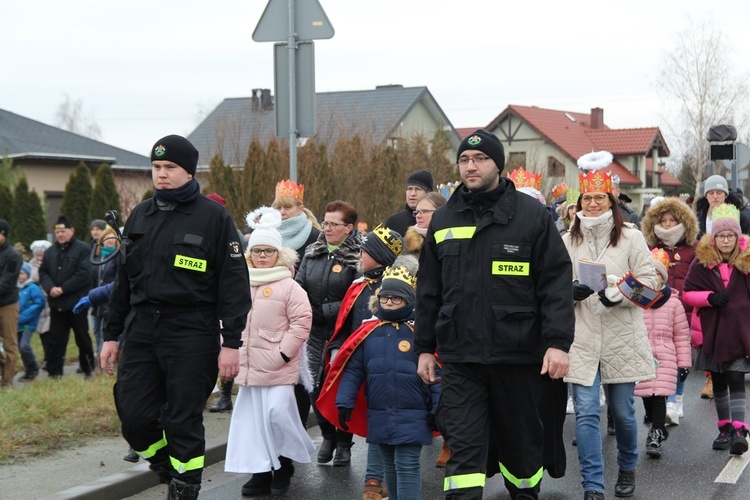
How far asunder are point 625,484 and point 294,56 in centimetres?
502

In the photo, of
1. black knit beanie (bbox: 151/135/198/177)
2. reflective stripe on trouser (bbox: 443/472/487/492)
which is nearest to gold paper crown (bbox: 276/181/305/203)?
black knit beanie (bbox: 151/135/198/177)

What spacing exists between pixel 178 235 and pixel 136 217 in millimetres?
351

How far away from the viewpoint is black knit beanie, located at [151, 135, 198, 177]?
6.09 meters

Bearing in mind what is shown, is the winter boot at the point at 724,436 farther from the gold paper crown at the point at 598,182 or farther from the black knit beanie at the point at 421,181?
the black knit beanie at the point at 421,181

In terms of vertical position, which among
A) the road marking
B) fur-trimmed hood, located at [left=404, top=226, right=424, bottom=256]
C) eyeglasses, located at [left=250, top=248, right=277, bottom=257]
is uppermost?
fur-trimmed hood, located at [left=404, top=226, right=424, bottom=256]

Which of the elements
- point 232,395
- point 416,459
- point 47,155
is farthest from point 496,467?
point 47,155

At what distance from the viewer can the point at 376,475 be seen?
6.89m

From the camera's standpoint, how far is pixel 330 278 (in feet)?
26.9

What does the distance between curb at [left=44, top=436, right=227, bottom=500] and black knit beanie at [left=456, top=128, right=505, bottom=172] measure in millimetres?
3375

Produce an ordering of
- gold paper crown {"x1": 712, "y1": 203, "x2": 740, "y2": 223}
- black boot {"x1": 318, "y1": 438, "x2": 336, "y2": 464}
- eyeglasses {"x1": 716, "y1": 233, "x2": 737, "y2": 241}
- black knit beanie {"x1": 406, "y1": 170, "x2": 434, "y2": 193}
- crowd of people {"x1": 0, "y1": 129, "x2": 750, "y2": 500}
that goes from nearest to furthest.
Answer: crowd of people {"x1": 0, "y1": 129, "x2": 750, "y2": 500} → black boot {"x1": 318, "y1": 438, "x2": 336, "y2": 464} → eyeglasses {"x1": 716, "y1": 233, "x2": 737, "y2": 241} → gold paper crown {"x1": 712, "y1": 203, "x2": 740, "y2": 223} → black knit beanie {"x1": 406, "y1": 170, "x2": 434, "y2": 193}

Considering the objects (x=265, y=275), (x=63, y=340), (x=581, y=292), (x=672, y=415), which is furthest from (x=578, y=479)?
(x=63, y=340)

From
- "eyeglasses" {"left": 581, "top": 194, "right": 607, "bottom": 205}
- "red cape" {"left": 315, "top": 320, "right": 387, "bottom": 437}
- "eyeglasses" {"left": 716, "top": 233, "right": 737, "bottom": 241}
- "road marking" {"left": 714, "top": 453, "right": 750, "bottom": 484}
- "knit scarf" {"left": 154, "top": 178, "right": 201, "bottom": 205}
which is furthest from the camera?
"eyeglasses" {"left": 716, "top": 233, "right": 737, "bottom": 241}

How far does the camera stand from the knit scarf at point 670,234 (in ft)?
33.1

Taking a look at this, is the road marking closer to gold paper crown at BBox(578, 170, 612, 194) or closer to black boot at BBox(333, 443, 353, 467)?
gold paper crown at BBox(578, 170, 612, 194)
